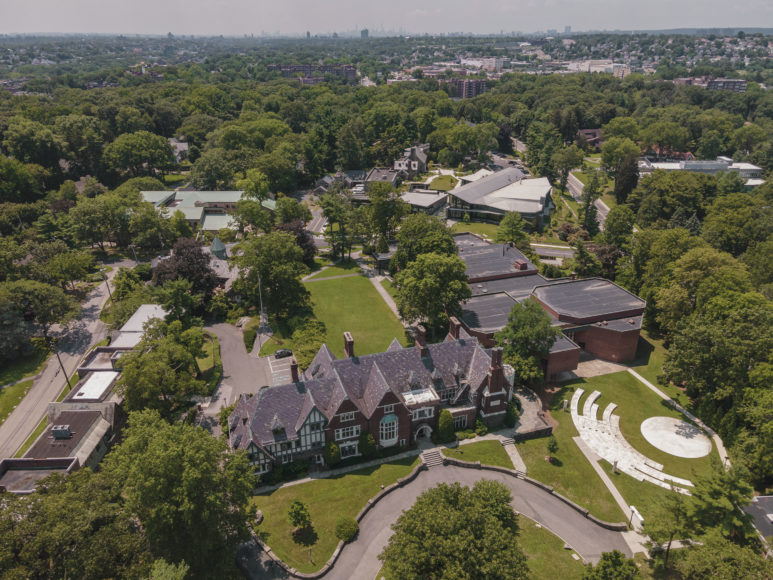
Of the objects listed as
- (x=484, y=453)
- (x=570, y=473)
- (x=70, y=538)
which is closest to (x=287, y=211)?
(x=484, y=453)

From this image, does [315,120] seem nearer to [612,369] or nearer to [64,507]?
[612,369]

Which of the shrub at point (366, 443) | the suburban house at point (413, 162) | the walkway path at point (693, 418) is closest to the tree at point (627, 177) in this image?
the suburban house at point (413, 162)

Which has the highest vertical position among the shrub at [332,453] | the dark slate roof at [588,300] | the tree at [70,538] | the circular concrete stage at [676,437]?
the tree at [70,538]

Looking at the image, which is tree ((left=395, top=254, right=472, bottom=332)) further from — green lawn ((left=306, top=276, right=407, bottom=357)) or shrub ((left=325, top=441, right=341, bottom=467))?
shrub ((left=325, top=441, right=341, bottom=467))

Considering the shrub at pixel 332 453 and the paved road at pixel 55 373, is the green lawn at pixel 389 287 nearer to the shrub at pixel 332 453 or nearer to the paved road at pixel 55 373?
the shrub at pixel 332 453

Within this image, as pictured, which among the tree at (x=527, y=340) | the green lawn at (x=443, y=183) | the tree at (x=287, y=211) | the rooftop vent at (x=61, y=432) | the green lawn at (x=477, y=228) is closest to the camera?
the rooftop vent at (x=61, y=432)

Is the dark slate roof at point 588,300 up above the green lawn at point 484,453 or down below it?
above
